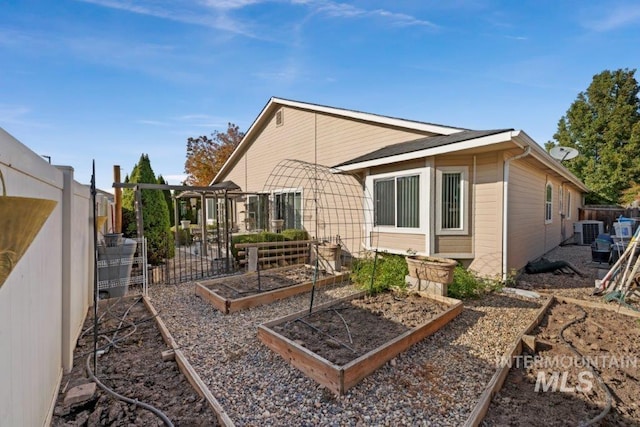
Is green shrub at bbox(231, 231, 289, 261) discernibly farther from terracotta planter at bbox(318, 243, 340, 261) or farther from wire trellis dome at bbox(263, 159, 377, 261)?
terracotta planter at bbox(318, 243, 340, 261)

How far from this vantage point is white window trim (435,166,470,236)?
658 cm

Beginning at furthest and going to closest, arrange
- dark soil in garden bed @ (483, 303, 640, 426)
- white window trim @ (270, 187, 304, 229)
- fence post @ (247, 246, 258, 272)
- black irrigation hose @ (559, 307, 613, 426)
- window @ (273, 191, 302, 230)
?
window @ (273, 191, 302, 230) < white window trim @ (270, 187, 304, 229) < fence post @ (247, 246, 258, 272) < dark soil in garden bed @ (483, 303, 640, 426) < black irrigation hose @ (559, 307, 613, 426)

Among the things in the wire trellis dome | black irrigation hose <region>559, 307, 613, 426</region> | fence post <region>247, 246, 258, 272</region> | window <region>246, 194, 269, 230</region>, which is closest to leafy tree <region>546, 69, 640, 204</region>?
the wire trellis dome

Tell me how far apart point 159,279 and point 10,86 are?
190 inches

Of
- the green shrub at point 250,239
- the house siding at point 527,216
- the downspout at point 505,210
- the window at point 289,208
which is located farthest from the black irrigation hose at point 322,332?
the window at point 289,208

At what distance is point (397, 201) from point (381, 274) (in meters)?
2.09

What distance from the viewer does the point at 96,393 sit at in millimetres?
2865

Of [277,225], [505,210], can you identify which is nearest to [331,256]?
[505,210]

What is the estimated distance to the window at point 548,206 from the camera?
9977 mm

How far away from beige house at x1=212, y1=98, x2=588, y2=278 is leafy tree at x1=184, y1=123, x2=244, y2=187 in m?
17.4

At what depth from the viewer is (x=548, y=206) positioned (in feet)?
34.0

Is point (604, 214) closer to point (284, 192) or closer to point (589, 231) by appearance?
point (589, 231)

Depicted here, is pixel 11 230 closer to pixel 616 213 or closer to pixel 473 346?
pixel 473 346

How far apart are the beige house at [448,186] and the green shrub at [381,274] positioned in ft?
1.66
